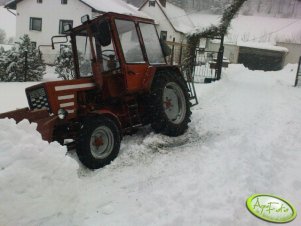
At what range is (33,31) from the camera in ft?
84.4

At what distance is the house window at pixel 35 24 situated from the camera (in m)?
25.8

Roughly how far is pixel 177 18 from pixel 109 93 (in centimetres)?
3144

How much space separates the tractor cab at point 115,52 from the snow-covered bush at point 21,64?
8.54m

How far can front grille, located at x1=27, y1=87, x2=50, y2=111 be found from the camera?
4766 millimetres

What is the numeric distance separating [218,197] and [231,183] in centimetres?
40

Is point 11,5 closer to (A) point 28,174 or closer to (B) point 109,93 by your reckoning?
(B) point 109,93

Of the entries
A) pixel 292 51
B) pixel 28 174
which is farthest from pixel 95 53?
pixel 292 51

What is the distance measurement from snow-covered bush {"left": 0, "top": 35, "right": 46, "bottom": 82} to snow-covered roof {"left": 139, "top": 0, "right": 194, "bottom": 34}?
63.4 ft

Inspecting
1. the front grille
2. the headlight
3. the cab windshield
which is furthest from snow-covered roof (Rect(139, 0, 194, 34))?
the headlight

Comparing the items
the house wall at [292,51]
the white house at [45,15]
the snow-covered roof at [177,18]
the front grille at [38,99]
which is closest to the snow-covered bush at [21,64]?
the front grille at [38,99]

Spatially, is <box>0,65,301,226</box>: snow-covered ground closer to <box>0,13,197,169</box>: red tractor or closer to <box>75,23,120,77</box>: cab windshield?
<box>0,13,197,169</box>: red tractor

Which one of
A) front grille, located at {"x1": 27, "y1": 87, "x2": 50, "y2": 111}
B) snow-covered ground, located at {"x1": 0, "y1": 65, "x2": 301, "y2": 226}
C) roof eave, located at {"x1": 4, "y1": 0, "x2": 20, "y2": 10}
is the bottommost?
snow-covered ground, located at {"x1": 0, "y1": 65, "x2": 301, "y2": 226}

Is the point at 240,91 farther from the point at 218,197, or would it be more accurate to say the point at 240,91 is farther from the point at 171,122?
the point at 218,197

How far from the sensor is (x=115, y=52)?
5.27 meters
